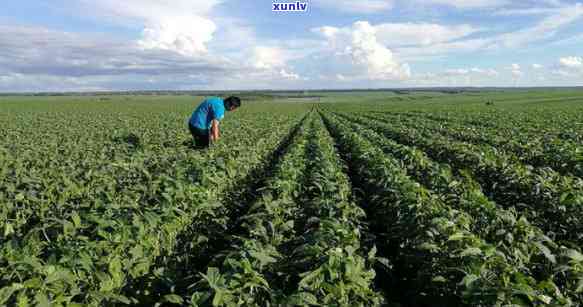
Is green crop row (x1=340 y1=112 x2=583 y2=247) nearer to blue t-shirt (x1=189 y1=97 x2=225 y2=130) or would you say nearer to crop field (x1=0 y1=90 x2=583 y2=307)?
crop field (x1=0 y1=90 x2=583 y2=307)

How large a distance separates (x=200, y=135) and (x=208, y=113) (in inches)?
46.2

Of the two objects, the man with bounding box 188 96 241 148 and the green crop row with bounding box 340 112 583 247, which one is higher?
the man with bounding box 188 96 241 148

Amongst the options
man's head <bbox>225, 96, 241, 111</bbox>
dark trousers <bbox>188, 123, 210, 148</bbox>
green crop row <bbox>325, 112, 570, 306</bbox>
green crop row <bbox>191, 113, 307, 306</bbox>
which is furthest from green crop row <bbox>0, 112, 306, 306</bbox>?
dark trousers <bbox>188, 123, 210, 148</bbox>

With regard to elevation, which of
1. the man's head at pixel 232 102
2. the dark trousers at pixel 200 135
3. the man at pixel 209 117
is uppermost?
the man's head at pixel 232 102

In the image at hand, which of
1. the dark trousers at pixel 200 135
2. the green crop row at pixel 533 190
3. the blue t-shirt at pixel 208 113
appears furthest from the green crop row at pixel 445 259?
the dark trousers at pixel 200 135

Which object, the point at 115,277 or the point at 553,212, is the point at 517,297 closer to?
the point at 115,277

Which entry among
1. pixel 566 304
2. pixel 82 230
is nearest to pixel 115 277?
pixel 82 230

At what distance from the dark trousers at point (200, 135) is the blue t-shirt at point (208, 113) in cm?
16

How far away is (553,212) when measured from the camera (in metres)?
6.64

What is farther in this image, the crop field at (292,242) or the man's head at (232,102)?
the man's head at (232,102)

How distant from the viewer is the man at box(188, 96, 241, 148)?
1155 centimetres

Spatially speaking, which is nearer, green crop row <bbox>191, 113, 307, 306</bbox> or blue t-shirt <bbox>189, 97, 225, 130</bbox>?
green crop row <bbox>191, 113, 307, 306</bbox>

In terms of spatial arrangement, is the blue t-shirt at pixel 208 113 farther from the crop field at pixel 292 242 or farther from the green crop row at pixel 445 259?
the green crop row at pixel 445 259

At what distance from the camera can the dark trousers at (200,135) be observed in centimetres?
1291
